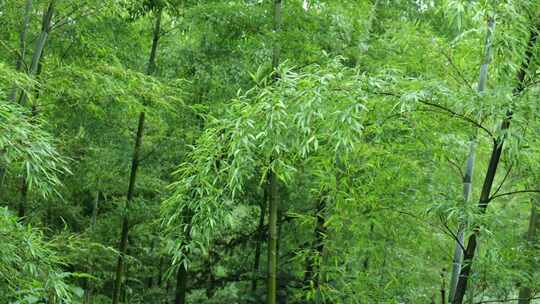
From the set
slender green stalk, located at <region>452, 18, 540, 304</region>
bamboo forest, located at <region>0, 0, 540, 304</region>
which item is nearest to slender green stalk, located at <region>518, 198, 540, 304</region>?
bamboo forest, located at <region>0, 0, 540, 304</region>

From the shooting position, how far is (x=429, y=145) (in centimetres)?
332

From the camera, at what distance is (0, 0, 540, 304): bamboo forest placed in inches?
109

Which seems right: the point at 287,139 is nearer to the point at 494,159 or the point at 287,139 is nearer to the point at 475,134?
the point at 494,159

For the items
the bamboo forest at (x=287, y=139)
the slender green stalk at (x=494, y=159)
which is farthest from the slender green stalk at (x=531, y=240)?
the slender green stalk at (x=494, y=159)

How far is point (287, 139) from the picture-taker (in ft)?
9.27

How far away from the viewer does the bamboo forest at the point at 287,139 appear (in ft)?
9.07

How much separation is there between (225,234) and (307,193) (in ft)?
6.76

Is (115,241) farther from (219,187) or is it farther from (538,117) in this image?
(538,117)

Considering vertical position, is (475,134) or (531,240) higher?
(475,134)

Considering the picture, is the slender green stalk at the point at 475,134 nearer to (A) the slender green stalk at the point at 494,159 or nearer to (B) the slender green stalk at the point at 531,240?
(A) the slender green stalk at the point at 494,159

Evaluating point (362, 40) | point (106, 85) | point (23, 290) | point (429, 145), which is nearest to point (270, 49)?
point (362, 40)

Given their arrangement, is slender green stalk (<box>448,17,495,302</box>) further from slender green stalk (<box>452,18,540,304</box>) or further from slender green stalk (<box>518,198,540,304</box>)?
slender green stalk (<box>518,198,540,304</box>)

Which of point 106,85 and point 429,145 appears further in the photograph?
point 106,85

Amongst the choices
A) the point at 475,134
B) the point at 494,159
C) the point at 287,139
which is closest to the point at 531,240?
the point at 475,134
